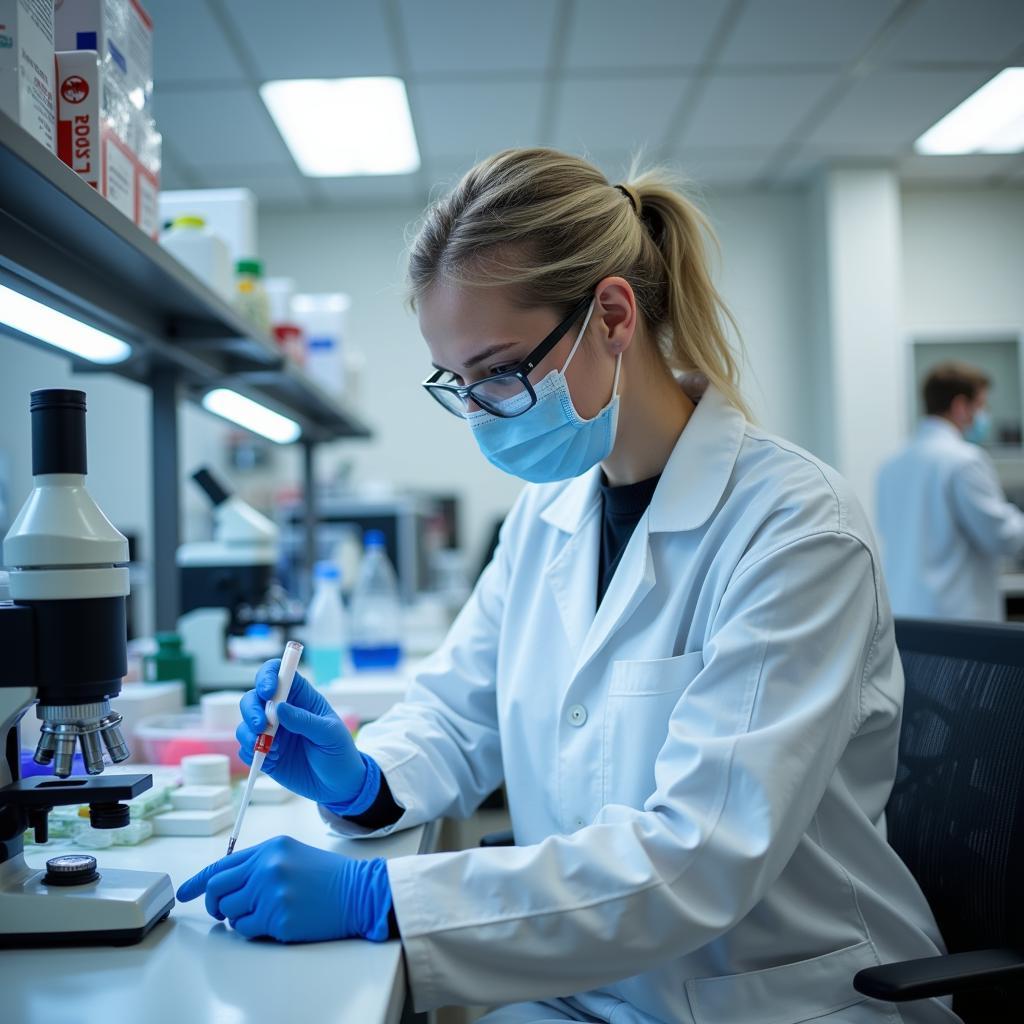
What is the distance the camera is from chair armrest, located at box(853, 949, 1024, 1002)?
2.48 ft

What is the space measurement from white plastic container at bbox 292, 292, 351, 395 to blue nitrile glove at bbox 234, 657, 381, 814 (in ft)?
5.43

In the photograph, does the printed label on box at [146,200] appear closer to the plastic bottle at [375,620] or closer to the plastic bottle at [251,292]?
the plastic bottle at [251,292]

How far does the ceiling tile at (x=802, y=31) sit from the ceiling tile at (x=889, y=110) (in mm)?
306

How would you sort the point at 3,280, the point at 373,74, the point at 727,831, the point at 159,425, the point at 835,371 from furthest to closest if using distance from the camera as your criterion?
the point at 835,371, the point at 373,74, the point at 159,425, the point at 3,280, the point at 727,831

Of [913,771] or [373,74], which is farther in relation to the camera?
[373,74]

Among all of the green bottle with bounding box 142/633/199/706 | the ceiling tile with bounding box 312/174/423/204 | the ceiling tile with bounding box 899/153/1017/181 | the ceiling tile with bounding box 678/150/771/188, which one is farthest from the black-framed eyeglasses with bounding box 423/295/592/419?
the ceiling tile with bounding box 899/153/1017/181

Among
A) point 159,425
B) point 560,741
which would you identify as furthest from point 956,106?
point 560,741

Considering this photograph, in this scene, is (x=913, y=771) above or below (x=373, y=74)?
below

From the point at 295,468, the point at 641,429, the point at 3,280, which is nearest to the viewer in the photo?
the point at 3,280

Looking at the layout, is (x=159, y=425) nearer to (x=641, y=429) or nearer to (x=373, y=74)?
(x=641, y=429)

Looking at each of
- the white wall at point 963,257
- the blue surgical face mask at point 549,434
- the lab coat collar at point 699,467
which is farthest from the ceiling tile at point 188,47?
the white wall at point 963,257

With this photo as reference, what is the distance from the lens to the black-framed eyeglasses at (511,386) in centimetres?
105

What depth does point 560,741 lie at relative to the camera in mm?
1048

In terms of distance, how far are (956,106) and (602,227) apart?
3483mm
